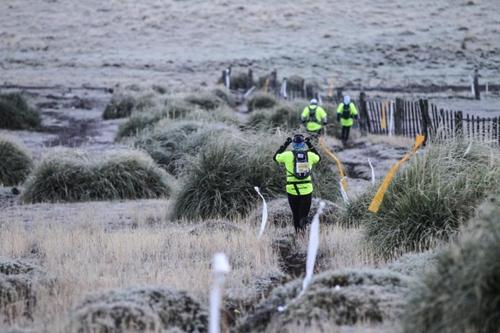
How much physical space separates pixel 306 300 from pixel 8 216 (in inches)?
368

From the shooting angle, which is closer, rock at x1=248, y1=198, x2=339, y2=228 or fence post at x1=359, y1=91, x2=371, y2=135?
rock at x1=248, y1=198, x2=339, y2=228

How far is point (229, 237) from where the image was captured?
36.3 ft

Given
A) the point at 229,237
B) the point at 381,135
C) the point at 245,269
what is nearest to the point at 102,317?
the point at 245,269

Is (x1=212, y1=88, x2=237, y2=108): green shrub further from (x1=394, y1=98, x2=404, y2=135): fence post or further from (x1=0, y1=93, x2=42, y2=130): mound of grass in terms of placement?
(x1=394, y1=98, x2=404, y2=135): fence post

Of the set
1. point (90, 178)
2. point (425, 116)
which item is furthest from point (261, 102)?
point (90, 178)

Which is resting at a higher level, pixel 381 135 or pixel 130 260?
pixel 130 260

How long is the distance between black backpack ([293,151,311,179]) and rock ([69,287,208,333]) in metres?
4.90

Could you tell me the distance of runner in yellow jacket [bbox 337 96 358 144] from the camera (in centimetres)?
2412

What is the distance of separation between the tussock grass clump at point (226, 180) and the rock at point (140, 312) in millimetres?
7250

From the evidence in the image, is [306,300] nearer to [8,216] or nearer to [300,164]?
[300,164]

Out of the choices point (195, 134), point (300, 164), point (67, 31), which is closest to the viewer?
point (300, 164)

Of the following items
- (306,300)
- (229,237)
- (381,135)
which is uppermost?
(306,300)

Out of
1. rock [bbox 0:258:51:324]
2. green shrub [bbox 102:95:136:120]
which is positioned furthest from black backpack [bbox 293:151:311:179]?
green shrub [bbox 102:95:136:120]

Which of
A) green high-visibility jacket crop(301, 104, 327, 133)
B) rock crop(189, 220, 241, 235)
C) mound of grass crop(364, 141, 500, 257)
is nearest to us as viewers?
mound of grass crop(364, 141, 500, 257)
